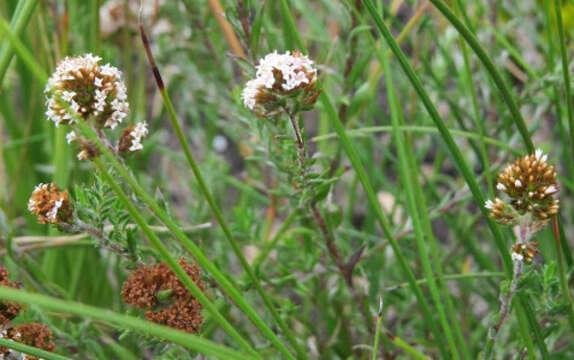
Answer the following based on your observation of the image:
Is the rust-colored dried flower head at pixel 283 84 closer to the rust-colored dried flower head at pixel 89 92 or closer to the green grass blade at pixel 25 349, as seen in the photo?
the rust-colored dried flower head at pixel 89 92

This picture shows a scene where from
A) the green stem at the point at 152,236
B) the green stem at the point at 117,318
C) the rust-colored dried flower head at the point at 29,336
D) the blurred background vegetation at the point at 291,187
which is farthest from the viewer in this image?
the blurred background vegetation at the point at 291,187

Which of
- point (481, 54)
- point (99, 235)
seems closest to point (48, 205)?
point (99, 235)

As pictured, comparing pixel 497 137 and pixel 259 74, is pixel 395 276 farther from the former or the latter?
pixel 259 74

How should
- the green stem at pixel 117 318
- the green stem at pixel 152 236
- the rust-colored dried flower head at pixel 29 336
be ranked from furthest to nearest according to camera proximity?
the rust-colored dried flower head at pixel 29 336 → the green stem at pixel 152 236 → the green stem at pixel 117 318

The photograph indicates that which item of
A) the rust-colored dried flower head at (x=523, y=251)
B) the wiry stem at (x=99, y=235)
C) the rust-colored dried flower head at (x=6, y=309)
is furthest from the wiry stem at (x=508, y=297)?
the rust-colored dried flower head at (x=6, y=309)

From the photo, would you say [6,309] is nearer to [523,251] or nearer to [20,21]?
[20,21]

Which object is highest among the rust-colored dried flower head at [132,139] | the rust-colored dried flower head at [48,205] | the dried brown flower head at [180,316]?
the rust-colored dried flower head at [132,139]

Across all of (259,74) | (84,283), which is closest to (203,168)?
(84,283)
